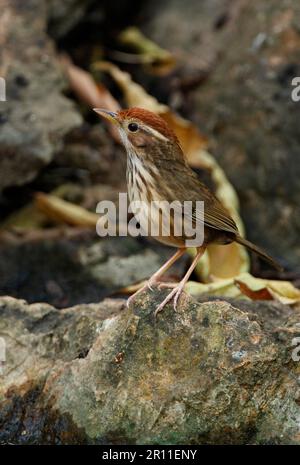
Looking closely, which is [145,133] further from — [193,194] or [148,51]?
[148,51]

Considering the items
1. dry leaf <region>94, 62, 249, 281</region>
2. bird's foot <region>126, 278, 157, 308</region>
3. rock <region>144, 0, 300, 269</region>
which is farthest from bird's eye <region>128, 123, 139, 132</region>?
rock <region>144, 0, 300, 269</region>

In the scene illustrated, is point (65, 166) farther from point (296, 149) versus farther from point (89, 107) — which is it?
Result: point (296, 149)

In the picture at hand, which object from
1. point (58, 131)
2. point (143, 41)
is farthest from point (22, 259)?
point (143, 41)

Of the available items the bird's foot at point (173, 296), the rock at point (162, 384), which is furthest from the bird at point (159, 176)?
the rock at point (162, 384)

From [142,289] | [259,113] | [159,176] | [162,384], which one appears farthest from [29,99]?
[162,384]
